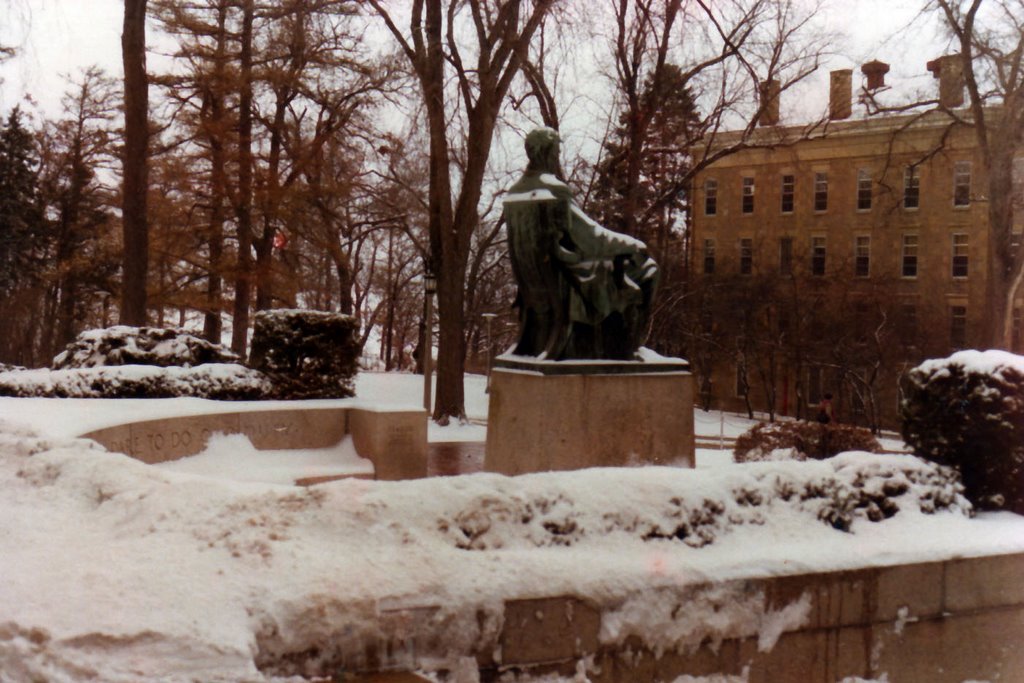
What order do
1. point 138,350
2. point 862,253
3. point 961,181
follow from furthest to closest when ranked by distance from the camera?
1. point 862,253
2. point 961,181
3. point 138,350

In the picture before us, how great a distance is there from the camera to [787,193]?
44.5 meters

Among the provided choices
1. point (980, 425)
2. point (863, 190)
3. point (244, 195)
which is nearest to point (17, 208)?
point (244, 195)

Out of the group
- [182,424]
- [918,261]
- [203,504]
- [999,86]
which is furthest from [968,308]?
[203,504]

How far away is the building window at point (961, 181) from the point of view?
3828 centimetres

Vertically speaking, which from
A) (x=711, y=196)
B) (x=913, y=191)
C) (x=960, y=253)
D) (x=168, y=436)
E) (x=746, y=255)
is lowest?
(x=168, y=436)

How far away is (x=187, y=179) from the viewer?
95.9 ft

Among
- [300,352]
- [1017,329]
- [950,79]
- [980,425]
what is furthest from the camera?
[1017,329]

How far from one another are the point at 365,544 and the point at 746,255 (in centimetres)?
4316

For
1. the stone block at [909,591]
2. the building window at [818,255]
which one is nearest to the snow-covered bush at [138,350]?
the stone block at [909,591]

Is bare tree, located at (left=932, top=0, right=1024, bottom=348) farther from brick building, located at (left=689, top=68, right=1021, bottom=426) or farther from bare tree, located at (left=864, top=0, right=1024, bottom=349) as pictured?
brick building, located at (left=689, top=68, right=1021, bottom=426)

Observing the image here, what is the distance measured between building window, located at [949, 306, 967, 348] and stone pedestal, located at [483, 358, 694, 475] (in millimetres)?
33761

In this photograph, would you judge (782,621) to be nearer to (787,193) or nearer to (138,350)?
(138,350)

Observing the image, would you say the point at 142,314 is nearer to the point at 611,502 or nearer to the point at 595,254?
the point at 595,254

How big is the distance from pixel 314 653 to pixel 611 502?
5.69 ft
